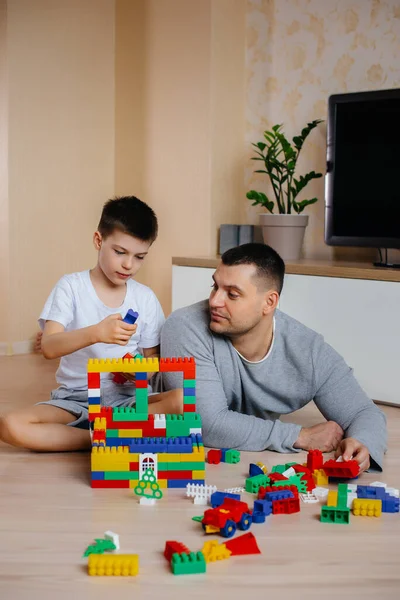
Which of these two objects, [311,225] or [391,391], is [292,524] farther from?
[311,225]

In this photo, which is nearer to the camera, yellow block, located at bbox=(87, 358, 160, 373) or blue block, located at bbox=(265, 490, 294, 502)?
blue block, located at bbox=(265, 490, 294, 502)

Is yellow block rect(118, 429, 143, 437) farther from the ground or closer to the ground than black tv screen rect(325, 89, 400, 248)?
closer to the ground

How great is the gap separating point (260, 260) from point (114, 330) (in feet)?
1.46

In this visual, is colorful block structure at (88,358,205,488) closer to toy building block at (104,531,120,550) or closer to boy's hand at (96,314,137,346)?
boy's hand at (96,314,137,346)

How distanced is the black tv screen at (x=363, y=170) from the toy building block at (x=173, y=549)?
183cm

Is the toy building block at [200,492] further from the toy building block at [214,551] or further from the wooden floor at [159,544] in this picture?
the toy building block at [214,551]

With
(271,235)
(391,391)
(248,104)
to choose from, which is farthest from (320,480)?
(248,104)

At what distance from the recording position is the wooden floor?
1.30m

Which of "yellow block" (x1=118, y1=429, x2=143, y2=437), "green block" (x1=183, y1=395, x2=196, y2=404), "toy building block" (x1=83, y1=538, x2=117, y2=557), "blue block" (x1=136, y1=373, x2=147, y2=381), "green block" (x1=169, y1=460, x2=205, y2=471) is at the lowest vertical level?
"toy building block" (x1=83, y1=538, x2=117, y2=557)

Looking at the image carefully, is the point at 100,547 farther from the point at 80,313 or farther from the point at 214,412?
the point at 80,313

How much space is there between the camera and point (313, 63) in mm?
3373

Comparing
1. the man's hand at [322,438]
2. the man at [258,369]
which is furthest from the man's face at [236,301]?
the man's hand at [322,438]

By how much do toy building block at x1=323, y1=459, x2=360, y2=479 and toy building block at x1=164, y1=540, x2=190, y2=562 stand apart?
51 centimetres

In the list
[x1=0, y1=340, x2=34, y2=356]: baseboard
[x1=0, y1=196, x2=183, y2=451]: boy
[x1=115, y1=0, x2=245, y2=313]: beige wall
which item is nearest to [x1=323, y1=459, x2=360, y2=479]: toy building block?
[x1=0, y1=196, x2=183, y2=451]: boy
